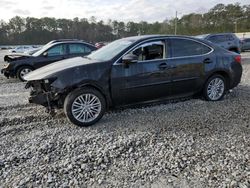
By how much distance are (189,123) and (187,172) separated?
5.17 feet

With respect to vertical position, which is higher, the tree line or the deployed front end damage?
the tree line

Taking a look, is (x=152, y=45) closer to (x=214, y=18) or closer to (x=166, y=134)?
(x=166, y=134)

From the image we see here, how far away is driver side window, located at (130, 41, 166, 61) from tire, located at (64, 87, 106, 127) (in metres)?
1.13

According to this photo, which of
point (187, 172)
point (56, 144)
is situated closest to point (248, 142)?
point (187, 172)

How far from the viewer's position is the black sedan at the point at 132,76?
418cm

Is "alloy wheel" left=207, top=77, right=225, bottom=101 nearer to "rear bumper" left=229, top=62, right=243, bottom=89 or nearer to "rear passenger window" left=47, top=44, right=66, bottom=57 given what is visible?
"rear bumper" left=229, top=62, right=243, bottom=89

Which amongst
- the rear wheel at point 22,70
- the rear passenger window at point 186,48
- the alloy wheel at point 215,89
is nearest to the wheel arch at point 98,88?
the rear passenger window at point 186,48

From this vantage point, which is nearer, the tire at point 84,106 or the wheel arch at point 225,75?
the tire at point 84,106

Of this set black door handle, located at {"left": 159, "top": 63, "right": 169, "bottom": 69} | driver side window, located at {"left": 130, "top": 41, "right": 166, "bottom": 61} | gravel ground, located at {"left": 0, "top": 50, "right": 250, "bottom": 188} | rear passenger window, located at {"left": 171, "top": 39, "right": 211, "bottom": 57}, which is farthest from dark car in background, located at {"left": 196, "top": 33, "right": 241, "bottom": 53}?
black door handle, located at {"left": 159, "top": 63, "right": 169, "bottom": 69}

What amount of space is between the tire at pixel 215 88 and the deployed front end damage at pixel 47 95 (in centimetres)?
328

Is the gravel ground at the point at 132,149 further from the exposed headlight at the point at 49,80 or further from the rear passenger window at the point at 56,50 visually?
the rear passenger window at the point at 56,50

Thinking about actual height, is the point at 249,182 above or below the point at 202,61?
below

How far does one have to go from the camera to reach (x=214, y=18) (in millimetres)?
59562

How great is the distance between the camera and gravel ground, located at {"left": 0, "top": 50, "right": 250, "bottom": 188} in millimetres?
2723
